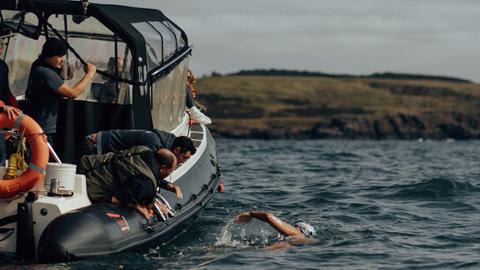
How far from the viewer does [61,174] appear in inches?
425

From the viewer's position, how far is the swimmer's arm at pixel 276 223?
1248cm

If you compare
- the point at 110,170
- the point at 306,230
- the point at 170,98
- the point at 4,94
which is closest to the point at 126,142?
the point at 110,170

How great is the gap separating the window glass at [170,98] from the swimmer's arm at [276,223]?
224 cm

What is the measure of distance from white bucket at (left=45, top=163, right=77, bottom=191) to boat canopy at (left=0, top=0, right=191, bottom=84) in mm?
2559

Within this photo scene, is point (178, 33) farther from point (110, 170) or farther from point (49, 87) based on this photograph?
point (110, 170)

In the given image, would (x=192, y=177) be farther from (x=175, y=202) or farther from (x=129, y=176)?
(x=129, y=176)

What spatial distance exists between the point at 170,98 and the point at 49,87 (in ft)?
10.9

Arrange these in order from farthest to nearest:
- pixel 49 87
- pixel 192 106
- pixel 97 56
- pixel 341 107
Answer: pixel 341 107 → pixel 192 106 → pixel 97 56 → pixel 49 87

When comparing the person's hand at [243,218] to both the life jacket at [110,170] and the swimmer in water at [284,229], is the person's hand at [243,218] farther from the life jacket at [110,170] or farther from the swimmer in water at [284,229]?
the life jacket at [110,170]

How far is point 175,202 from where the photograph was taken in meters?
12.8

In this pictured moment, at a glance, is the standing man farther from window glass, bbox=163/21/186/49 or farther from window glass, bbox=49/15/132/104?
window glass, bbox=163/21/186/49

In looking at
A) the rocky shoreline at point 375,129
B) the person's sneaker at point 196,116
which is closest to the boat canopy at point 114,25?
the person's sneaker at point 196,116

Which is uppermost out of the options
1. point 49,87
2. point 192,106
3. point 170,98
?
point 49,87

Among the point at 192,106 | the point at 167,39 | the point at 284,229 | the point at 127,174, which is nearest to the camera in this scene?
the point at 127,174
